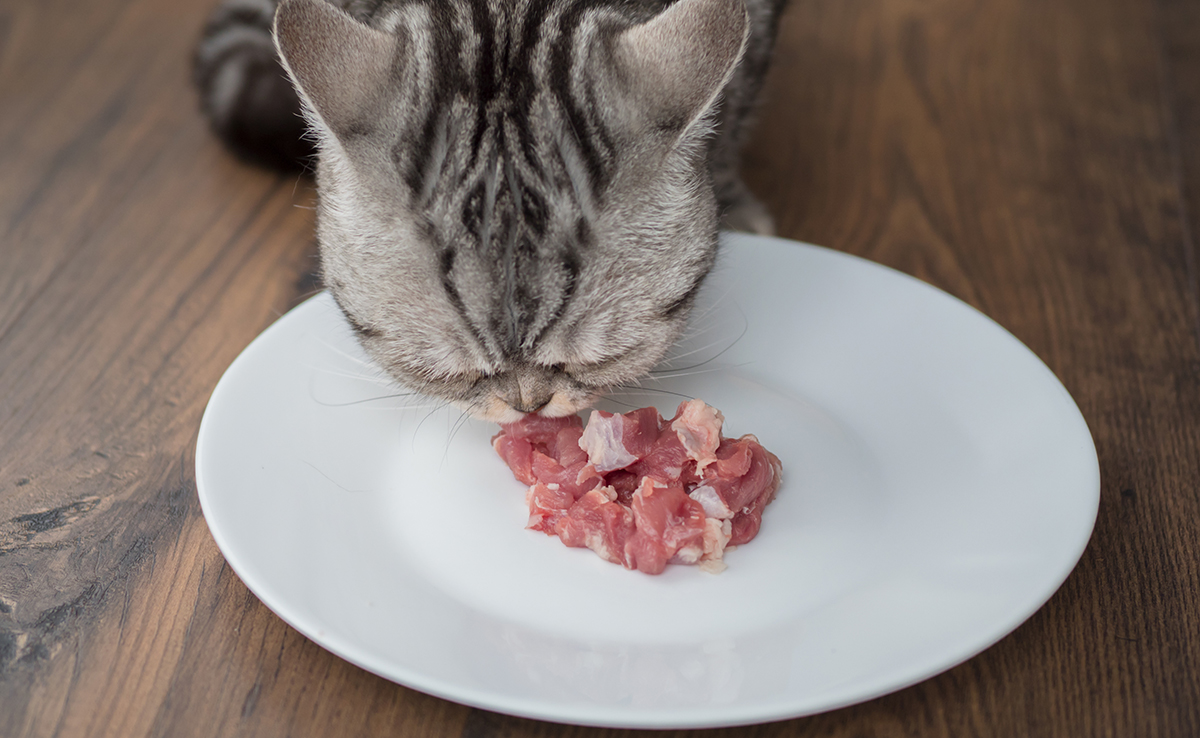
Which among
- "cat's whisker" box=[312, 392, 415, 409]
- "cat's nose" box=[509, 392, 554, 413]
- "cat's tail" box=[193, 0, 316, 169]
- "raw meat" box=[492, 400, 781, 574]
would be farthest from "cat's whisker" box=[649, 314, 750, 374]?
"cat's tail" box=[193, 0, 316, 169]

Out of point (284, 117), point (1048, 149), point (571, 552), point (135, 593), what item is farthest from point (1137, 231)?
point (135, 593)

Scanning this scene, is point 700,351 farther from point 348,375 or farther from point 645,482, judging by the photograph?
point 348,375

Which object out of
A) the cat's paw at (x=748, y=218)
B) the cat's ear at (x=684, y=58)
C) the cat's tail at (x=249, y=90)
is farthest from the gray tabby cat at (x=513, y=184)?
the cat's tail at (x=249, y=90)

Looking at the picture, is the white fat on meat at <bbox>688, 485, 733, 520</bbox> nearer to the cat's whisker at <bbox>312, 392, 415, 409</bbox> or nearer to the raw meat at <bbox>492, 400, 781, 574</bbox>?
the raw meat at <bbox>492, 400, 781, 574</bbox>

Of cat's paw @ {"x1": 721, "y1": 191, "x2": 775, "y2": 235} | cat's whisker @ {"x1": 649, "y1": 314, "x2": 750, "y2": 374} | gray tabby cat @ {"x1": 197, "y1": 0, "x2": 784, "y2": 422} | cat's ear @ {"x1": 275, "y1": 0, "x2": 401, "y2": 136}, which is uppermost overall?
cat's ear @ {"x1": 275, "y1": 0, "x2": 401, "y2": 136}

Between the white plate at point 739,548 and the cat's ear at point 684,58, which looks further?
the cat's ear at point 684,58

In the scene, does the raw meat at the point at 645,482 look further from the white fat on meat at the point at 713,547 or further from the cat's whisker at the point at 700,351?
the cat's whisker at the point at 700,351

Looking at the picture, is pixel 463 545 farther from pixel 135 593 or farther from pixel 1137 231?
pixel 1137 231

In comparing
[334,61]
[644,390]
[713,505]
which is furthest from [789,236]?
[334,61]
